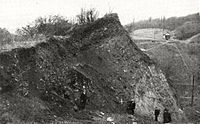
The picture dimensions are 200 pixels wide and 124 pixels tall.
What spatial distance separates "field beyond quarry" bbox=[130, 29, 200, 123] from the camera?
40.7 meters

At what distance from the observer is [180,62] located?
162ft

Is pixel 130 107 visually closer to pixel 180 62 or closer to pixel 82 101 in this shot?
pixel 82 101

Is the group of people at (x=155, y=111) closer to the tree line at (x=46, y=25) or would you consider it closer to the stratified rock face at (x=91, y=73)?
the stratified rock face at (x=91, y=73)

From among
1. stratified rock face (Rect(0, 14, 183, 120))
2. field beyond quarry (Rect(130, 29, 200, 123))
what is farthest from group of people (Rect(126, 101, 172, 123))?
field beyond quarry (Rect(130, 29, 200, 123))

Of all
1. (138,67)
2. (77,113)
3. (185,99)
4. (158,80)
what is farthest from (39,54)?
(185,99)

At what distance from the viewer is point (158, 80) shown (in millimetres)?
22969

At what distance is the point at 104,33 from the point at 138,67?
144 inches

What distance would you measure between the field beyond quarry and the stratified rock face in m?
14.2

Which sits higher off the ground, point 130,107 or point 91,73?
point 91,73

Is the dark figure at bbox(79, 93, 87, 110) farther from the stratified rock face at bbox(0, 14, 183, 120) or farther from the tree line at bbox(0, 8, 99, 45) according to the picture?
the tree line at bbox(0, 8, 99, 45)

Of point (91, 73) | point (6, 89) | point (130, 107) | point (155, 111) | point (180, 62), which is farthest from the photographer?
point (180, 62)

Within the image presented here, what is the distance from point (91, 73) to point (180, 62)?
3317 centimetres

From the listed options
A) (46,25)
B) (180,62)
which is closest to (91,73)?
(46,25)

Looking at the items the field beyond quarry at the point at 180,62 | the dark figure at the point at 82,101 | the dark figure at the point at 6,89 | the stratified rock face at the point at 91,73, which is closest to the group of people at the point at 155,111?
the stratified rock face at the point at 91,73
